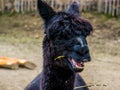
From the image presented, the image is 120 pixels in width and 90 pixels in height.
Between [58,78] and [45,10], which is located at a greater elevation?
[45,10]

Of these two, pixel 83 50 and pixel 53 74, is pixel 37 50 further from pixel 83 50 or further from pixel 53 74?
pixel 83 50

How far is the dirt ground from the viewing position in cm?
772

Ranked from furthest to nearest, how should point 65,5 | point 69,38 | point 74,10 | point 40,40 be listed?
point 65,5, point 40,40, point 74,10, point 69,38

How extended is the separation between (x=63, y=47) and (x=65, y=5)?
32.6 feet

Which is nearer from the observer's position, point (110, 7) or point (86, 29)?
point (86, 29)

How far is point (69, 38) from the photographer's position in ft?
14.0

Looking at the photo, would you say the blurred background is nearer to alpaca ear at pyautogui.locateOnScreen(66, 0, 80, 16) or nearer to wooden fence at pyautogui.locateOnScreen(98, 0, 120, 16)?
wooden fence at pyautogui.locateOnScreen(98, 0, 120, 16)

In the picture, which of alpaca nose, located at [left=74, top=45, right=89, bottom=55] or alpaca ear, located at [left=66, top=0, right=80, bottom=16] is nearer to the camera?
alpaca nose, located at [left=74, top=45, right=89, bottom=55]

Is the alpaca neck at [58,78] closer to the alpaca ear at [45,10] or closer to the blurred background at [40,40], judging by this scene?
the alpaca ear at [45,10]

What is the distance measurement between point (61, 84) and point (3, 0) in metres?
10.6

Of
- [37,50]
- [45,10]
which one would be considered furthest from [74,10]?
[37,50]

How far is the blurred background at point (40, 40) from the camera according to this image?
7.87 m

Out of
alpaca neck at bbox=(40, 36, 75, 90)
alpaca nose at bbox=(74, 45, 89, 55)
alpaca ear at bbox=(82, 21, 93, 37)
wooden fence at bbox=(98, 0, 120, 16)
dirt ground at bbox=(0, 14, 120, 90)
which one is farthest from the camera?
wooden fence at bbox=(98, 0, 120, 16)

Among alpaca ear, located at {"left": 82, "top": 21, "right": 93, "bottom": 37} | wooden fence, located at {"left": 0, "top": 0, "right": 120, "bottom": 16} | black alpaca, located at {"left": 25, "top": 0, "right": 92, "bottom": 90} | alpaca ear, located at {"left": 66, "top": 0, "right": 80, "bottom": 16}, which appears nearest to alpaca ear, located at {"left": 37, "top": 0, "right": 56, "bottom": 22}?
black alpaca, located at {"left": 25, "top": 0, "right": 92, "bottom": 90}
